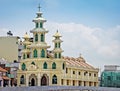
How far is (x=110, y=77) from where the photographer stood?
102062mm

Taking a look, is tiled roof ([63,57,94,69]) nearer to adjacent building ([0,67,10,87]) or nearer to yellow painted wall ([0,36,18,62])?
yellow painted wall ([0,36,18,62])

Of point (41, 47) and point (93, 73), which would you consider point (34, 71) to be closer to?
point (41, 47)

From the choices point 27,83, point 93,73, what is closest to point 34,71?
point 27,83

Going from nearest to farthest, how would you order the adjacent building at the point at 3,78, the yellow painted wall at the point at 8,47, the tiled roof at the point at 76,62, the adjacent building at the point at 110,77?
the adjacent building at the point at 3,78 < the tiled roof at the point at 76,62 < the yellow painted wall at the point at 8,47 < the adjacent building at the point at 110,77

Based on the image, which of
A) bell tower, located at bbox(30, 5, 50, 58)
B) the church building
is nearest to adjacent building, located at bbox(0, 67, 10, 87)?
the church building

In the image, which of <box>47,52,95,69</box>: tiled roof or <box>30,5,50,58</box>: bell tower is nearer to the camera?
<box>30,5,50,58</box>: bell tower

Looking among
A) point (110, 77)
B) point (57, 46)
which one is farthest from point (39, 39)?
point (110, 77)

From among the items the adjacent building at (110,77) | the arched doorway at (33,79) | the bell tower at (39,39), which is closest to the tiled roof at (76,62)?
the bell tower at (39,39)

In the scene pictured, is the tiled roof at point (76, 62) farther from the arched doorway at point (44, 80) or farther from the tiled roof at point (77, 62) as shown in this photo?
the arched doorway at point (44, 80)

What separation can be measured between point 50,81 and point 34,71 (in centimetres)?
324

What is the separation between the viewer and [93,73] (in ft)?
302

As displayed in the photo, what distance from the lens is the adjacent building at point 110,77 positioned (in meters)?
101

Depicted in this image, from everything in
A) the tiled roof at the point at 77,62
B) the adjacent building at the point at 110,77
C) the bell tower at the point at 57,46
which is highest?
the bell tower at the point at 57,46

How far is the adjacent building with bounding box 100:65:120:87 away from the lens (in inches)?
3981
